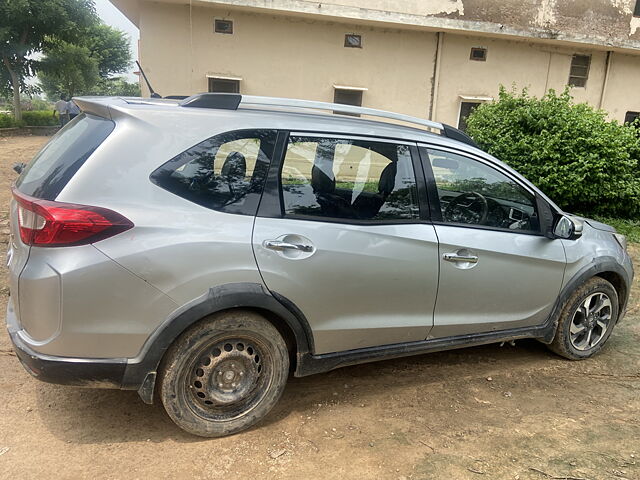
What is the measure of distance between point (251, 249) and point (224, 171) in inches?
18.1

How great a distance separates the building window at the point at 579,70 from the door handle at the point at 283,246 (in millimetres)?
14617

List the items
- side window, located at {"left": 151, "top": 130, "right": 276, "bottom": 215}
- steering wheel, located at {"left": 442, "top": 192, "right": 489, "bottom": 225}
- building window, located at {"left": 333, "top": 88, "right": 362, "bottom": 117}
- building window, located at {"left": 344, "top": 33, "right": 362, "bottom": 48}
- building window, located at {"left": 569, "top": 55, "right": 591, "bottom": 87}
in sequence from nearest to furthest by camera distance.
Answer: side window, located at {"left": 151, "top": 130, "right": 276, "bottom": 215}, steering wheel, located at {"left": 442, "top": 192, "right": 489, "bottom": 225}, building window, located at {"left": 344, "top": 33, "right": 362, "bottom": 48}, building window, located at {"left": 333, "top": 88, "right": 362, "bottom": 117}, building window, located at {"left": 569, "top": 55, "right": 591, "bottom": 87}

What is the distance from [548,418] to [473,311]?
0.78 m

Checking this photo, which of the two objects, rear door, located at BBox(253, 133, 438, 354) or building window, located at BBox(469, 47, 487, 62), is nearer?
rear door, located at BBox(253, 133, 438, 354)

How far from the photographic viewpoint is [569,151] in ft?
24.9

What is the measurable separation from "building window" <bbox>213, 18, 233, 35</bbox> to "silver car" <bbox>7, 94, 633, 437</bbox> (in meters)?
9.44

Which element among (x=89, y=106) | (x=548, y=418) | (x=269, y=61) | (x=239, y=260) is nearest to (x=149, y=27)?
(x=269, y=61)

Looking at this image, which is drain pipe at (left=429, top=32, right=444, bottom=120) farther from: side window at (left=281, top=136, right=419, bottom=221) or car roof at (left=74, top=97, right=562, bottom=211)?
side window at (left=281, top=136, right=419, bottom=221)

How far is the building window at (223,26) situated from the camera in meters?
11.3

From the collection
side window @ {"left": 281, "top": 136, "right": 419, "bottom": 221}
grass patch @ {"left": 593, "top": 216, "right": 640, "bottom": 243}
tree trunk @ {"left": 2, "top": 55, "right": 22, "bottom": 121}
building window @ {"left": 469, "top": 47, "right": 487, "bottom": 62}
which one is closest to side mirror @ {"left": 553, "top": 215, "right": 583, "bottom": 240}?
side window @ {"left": 281, "top": 136, "right": 419, "bottom": 221}

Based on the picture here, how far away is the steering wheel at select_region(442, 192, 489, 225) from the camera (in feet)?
10.4

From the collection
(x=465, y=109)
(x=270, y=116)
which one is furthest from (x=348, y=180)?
(x=465, y=109)

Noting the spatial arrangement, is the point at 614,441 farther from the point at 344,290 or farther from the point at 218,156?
the point at 218,156

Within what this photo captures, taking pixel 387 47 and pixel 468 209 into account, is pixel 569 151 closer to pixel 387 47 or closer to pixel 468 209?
pixel 468 209
